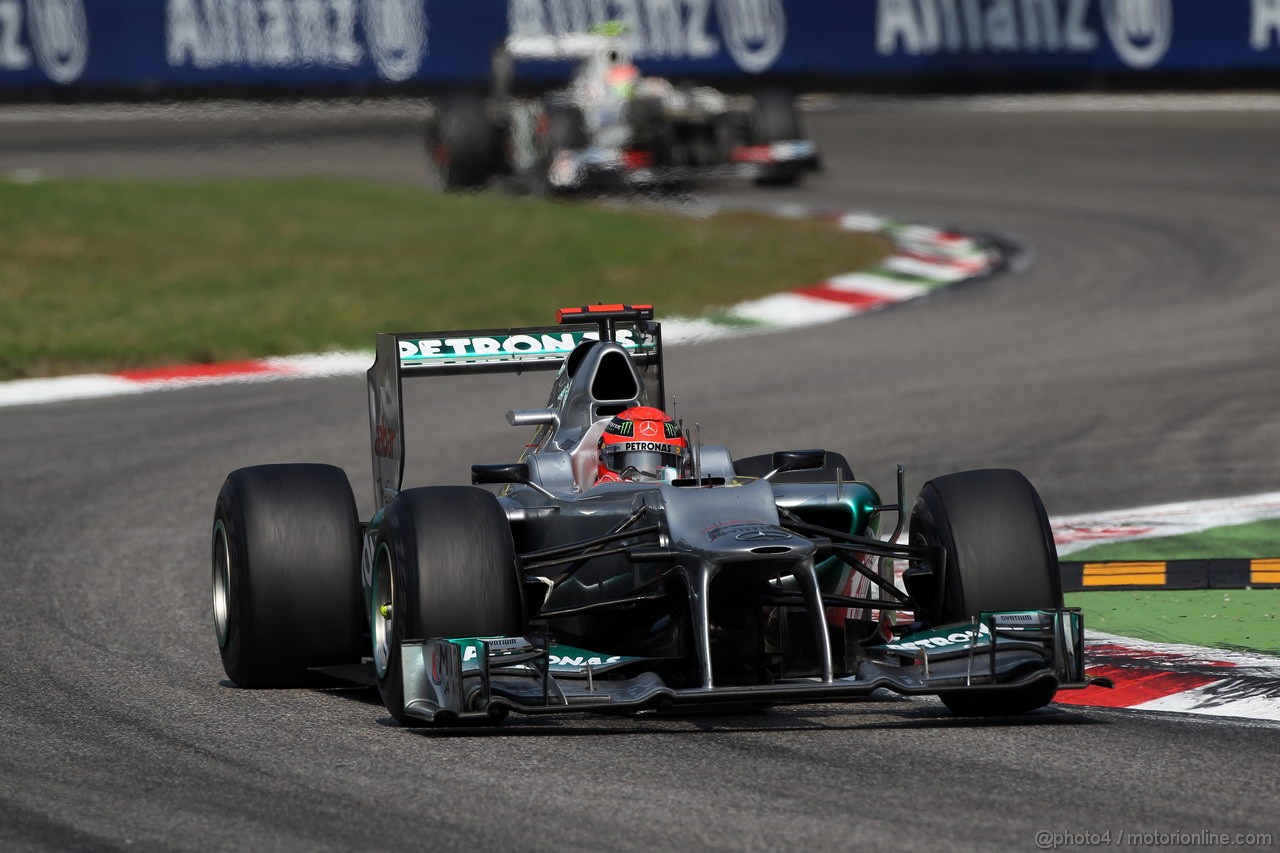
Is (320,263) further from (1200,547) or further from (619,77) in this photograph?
(1200,547)

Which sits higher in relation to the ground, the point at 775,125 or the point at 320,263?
the point at 775,125

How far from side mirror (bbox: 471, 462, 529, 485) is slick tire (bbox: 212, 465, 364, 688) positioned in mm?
537

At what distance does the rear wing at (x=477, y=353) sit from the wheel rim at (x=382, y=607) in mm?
1167

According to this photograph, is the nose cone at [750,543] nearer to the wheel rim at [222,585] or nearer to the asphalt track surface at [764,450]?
the asphalt track surface at [764,450]

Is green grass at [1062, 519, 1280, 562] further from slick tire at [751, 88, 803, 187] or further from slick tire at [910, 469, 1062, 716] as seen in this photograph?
slick tire at [751, 88, 803, 187]

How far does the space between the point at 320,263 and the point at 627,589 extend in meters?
14.8

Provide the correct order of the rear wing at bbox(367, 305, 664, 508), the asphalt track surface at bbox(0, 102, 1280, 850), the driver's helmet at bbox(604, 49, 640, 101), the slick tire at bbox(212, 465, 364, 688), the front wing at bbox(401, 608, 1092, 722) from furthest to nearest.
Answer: the driver's helmet at bbox(604, 49, 640, 101) → the rear wing at bbox(367, 305, 664, 508) → the slick tire at bbox(212, 465, 364, 688) → the front wing at bbox(401, 608, 1092, 722) → the asphalt track surface at bbox(0, 102, 1280, 850)

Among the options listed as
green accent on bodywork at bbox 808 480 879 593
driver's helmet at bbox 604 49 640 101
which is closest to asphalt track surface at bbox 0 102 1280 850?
green accent on bodywork at bbox 808 480 879 593

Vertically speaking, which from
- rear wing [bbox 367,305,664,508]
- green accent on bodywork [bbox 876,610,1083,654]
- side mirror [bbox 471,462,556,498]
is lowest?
green accent on bodywork [bbox 876,610,1083,654]

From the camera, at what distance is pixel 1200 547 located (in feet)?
33.3

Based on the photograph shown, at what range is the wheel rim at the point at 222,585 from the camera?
25.7ft

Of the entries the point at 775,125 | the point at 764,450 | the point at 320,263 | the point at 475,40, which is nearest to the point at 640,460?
the point at 764,450

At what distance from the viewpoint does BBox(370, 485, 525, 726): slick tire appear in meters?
6.76

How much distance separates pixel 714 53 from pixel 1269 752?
88.3 ft
